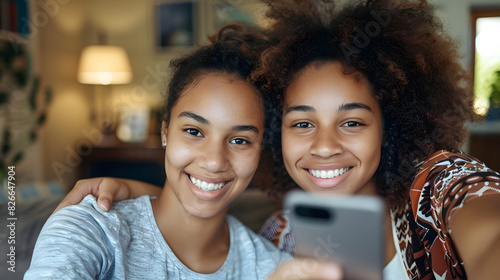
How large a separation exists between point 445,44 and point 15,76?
1217 millimetres

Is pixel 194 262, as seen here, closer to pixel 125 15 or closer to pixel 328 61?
pixel 328 61

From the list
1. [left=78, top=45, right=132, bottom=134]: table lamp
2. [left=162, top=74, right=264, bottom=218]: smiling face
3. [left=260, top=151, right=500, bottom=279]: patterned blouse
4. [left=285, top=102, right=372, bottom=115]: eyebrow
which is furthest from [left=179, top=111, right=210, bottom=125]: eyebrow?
[left=78, top=45, right=132, bottom=134]: table lamp

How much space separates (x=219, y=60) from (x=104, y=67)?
131cm

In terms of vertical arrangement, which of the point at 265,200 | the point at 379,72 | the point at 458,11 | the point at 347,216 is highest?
the point at 458,11

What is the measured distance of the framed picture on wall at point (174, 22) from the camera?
1885 mm

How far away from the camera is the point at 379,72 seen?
1.74ft

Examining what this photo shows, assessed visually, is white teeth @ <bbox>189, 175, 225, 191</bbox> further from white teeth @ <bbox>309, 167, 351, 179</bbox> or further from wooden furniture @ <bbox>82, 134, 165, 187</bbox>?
wooden furniture @ <bbox>82, 134, 165, 187</bbox>

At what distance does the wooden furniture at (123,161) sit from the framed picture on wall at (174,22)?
485mm

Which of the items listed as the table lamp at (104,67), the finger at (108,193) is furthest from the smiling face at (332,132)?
the table lamp at (104,67)

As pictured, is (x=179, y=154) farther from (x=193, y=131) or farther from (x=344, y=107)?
(x=344, y=107)

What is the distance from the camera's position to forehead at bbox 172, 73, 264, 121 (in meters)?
0.51

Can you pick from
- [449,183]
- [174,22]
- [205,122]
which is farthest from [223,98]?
[174,22]

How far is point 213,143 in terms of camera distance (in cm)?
50

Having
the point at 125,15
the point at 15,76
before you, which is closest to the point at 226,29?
the point at 15,76
